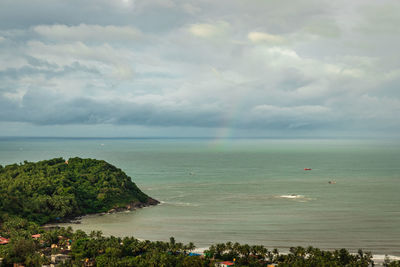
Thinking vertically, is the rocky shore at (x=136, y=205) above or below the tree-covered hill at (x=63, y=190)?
below

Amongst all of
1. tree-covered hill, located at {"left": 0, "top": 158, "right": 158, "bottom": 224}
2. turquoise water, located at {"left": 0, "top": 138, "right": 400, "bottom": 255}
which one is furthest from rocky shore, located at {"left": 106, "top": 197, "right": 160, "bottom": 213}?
turquoise water, located at {"left": 0, "top": 138, "right": 400, "bottom": 255}

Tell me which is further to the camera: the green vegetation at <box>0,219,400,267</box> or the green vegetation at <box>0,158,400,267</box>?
the green vegetation at <box>0,158,400,267</box>

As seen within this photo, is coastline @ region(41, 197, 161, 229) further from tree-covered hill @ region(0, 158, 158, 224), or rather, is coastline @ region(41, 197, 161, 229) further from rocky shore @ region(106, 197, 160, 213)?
tree-covered hill @ region(0, 158, 158, 224)

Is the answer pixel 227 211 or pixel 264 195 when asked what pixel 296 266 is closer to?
pixel 227 211

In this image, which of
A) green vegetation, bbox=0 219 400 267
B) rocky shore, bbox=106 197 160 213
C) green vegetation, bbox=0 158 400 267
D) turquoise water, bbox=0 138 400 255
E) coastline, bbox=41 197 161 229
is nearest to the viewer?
green vegetation, bbox=0 219 400 267

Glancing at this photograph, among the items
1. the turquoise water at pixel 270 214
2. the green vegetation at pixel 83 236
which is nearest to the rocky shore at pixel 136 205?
the green vegetation at pixel 83 236

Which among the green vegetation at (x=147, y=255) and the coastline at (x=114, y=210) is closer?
the green vegetation at (x=147, y=255)

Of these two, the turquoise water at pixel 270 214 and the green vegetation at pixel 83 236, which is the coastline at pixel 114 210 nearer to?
the green vegetation at pixel 83 236

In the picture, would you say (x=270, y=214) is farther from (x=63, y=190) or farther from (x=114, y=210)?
(x=63, y=190)
